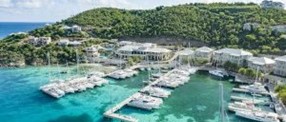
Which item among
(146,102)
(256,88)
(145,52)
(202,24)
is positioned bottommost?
(146,102)

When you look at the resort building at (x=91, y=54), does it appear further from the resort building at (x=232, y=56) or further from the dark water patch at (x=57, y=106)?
the dark water patch at (x=57, y=106)

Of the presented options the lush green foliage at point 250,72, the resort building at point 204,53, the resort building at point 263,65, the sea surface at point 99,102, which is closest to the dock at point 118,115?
the sea surface at point 99,102

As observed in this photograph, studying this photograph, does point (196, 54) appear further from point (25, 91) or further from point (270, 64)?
point (25, 91)

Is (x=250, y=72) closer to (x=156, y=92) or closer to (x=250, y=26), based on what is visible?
(x=156, y=92)

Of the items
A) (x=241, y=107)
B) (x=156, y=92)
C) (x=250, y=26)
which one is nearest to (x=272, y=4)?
(x=250, y=26)

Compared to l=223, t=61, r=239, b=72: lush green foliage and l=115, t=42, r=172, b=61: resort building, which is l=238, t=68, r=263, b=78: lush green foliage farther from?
l=115, t=42, r=172, b=61: resort building

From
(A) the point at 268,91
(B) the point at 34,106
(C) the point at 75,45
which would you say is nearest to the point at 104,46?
(C) the point at 75,45
